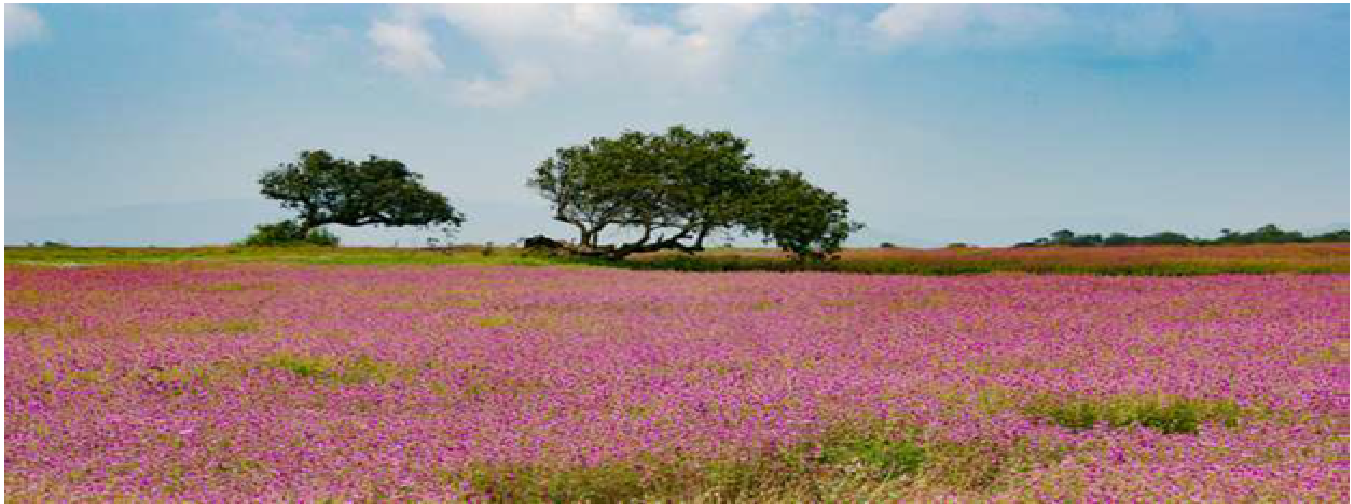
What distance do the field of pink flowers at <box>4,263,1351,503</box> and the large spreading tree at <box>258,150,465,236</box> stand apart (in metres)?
46.2

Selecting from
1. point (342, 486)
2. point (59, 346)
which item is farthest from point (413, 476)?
point (59, 346)

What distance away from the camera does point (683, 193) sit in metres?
38.0

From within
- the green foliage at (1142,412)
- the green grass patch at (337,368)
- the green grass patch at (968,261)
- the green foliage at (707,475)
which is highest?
the green grass patch at (968,261)

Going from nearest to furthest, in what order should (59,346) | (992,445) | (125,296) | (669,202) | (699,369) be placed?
1. (992,445)
2. (699,369)
3. (59,346)
4. (125,296)
5. (669,202)

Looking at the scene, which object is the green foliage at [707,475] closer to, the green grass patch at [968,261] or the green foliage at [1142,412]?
the green foliage at [1142,412]

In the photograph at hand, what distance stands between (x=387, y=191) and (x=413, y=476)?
5492cm

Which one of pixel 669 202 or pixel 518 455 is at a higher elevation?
pixel 669 202

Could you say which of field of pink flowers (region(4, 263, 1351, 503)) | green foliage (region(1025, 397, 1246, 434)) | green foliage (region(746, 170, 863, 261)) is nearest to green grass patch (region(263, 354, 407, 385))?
field of pink flowers (region(4, 263, 1351, 503))

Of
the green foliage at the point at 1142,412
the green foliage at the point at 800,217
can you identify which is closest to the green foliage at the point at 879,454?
the green foliage at the point at 1142,412

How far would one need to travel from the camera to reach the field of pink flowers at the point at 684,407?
4.47 m

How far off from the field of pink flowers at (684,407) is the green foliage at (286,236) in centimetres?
4470

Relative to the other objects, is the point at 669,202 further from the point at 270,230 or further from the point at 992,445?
the point at 992,445

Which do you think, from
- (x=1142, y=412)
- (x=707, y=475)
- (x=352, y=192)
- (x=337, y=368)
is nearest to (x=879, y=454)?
(x=707, y=475)

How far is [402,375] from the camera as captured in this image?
744cm
